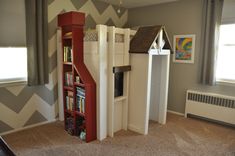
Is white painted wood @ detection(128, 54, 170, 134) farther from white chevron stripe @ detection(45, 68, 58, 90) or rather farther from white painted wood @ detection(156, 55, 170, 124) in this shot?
white chevron stripe @ detection(45, 68, 58, 90)

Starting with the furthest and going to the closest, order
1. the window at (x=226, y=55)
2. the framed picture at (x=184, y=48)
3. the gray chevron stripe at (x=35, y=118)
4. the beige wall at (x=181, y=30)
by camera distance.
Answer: the framed picture at (x=184, y=48), the beige wall at (x=181, y=30), the window at (x=226, y=55), the gray chevron stripe at (x=35, y=118)

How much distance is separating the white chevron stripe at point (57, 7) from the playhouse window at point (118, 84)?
5.11 feet

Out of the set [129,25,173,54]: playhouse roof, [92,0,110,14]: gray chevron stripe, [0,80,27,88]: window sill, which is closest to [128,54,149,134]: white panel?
[129,25,173,54]: playhouse roof

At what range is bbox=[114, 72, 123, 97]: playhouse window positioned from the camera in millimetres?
2994

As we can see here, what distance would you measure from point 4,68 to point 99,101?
1.60m

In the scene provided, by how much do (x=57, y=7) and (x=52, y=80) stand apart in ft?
4.32

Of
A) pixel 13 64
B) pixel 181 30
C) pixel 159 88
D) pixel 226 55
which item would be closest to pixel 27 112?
pixel 13 64

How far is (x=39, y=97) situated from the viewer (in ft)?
10.8

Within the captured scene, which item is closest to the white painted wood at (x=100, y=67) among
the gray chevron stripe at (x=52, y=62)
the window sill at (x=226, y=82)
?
the gray chevron stripe at (x=52, y=62)

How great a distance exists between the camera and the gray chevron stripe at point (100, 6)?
397 centimetres

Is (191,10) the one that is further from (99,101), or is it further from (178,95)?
(99,101)

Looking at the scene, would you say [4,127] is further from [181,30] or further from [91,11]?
[181,30]

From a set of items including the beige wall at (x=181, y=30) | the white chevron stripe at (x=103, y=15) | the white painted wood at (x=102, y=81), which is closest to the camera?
the white painted wood at (x=102, y=81)

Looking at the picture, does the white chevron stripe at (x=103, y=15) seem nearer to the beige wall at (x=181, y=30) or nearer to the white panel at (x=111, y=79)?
the beige wall at (x=181, y=30)
